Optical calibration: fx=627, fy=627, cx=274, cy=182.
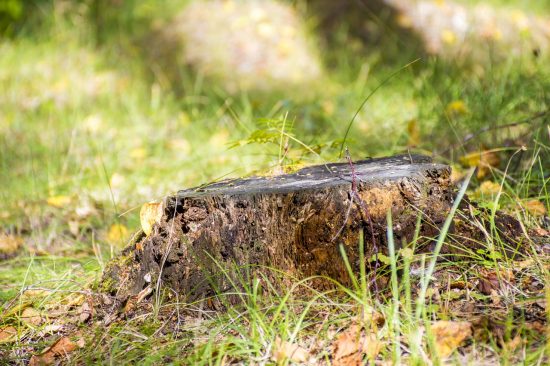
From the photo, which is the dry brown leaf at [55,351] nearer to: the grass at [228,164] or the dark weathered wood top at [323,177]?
the grass at [228,164]

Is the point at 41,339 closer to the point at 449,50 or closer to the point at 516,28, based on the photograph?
the point at 449,50

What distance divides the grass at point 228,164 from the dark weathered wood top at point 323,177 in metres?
0.09

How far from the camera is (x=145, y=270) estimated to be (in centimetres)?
190

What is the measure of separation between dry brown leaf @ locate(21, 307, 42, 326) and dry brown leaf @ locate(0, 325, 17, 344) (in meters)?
0.04

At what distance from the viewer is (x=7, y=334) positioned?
1.90 metres

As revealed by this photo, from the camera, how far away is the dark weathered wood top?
1816 millimetres

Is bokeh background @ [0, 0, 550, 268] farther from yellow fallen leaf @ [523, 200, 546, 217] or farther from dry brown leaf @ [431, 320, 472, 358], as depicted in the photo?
dry brown leaf @ [431, 320, 472, 358]

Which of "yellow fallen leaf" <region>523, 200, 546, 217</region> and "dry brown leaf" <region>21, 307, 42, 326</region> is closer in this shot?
"dry brown leaf" <region>21, 307, 42, 326</region>

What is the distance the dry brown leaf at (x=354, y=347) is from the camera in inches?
58.3

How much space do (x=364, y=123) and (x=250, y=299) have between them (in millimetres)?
2261

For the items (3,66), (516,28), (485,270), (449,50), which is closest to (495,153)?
(485,270)

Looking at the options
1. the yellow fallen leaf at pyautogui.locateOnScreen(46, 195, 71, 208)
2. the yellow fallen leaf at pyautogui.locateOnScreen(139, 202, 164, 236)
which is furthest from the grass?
the yellow fallen leaf at pyautogui.locateOnScreen(139, 202, 164, 236)

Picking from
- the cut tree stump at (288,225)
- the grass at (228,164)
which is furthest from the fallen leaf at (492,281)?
the cut tree stump at (288,225)

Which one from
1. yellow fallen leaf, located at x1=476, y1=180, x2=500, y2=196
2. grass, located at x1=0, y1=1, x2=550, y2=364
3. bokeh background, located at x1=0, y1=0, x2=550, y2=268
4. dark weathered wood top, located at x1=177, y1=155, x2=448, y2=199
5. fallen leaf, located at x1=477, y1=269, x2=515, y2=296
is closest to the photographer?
grass, located at x1=0, y1=1, x2=550, y2=364
